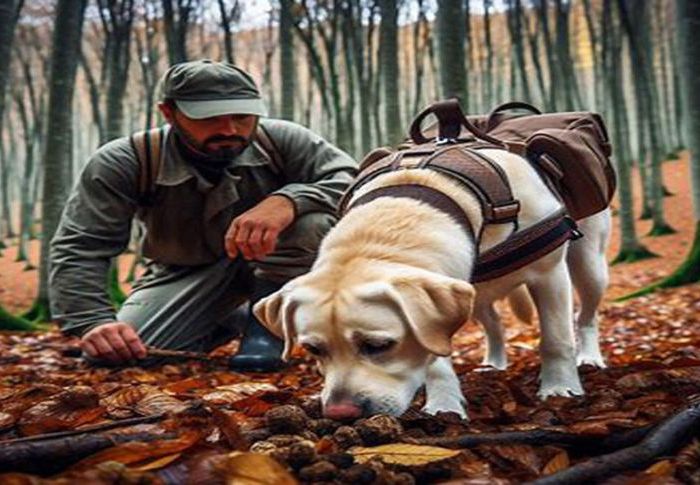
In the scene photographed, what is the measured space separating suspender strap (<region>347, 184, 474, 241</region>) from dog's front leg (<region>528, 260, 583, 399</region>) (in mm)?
504

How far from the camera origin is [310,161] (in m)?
4.42

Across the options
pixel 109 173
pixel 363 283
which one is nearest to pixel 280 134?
pixel 109 173

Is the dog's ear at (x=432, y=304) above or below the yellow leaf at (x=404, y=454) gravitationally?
above

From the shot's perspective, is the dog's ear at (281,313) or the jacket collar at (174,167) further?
the jacket collar at (174,167)

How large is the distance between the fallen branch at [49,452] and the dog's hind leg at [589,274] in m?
2.52

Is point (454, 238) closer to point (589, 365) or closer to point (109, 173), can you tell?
point (589, 365)

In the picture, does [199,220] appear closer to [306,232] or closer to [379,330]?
[306,232]

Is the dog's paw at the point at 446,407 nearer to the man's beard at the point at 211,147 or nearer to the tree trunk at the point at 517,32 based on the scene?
the man's beard at the point at 211,147

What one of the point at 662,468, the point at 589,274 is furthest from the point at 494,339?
the point at 662,468

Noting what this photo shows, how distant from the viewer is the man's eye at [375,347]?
210 cm

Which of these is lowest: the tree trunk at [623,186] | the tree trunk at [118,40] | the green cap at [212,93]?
the tree trunk at [623,186]

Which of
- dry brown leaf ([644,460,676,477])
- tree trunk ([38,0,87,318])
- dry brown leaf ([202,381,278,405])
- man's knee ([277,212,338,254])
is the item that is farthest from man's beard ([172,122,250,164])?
tree trunk ([38,0,87,318])

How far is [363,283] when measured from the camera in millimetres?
2107

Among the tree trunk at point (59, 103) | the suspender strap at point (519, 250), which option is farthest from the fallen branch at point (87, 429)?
the tree trunk at point (59, 103)
